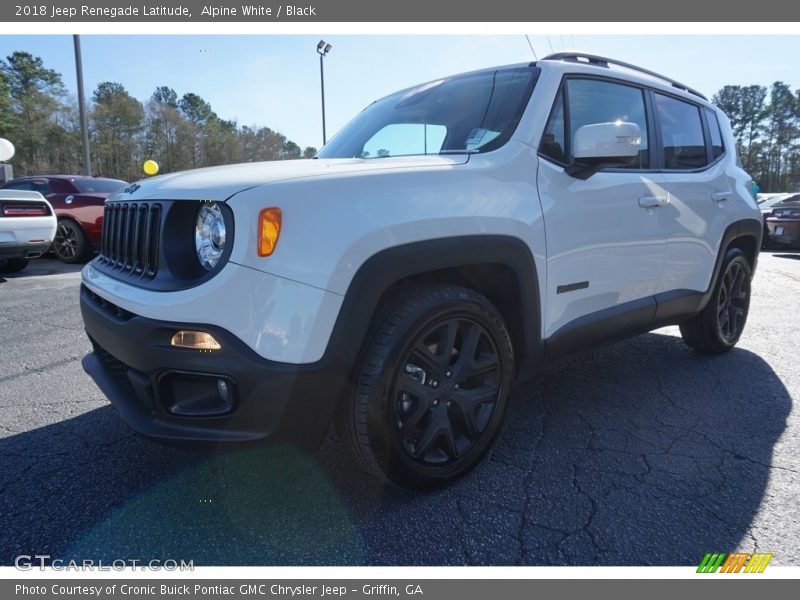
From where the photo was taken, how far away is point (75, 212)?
8664mm

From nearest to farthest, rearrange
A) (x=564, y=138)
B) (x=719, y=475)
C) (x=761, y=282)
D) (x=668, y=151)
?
(x=719, y=475)
(x=564, y=138)
(x=668, y=151)
(x=761, y=282)

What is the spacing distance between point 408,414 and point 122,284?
47.7 inches

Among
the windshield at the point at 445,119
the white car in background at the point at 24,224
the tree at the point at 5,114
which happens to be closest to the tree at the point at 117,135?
the tree at the point at 5,114

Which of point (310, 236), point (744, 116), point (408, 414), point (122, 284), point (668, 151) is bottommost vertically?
point (408, 414)

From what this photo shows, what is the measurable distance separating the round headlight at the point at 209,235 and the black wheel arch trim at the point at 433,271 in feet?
1.49

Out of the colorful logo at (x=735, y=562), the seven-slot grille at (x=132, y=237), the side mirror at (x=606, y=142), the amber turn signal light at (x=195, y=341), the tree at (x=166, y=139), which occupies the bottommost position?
the colorful logo at (x=735, y=562)

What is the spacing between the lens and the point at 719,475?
2340 millimetres

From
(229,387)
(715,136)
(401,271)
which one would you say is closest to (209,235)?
(229,387)

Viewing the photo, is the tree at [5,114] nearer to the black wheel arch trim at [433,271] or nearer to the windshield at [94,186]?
the windshield at [94,186]

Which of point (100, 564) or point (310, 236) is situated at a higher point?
point (310, 236)

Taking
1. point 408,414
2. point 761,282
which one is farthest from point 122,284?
point 761,282

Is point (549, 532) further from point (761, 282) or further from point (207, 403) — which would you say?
point (761, 282)

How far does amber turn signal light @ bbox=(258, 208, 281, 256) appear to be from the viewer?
5.41ft

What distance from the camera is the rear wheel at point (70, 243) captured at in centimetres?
873
